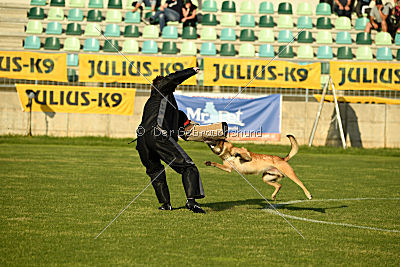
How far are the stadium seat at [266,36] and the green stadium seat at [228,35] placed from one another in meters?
1.21

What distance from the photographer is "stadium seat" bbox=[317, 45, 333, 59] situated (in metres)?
27.0

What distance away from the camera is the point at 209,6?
3027 centimetres

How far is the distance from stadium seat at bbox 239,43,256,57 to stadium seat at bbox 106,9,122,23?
245 inches

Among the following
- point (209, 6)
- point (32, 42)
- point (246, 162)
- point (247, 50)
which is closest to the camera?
point (246, 162)

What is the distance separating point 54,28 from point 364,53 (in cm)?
1412

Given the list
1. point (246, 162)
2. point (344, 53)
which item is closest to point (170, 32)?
point (344, 53)

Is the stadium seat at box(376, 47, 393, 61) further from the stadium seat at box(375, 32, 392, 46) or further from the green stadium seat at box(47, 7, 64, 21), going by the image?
the green stadium seat at box(47, 7, 64, 21)

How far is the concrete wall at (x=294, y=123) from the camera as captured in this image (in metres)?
23.0

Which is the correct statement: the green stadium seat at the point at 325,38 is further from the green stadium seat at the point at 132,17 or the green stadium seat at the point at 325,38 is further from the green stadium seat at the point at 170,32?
the green stadium seat at the point at 132,17

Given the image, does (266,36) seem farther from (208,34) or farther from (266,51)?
(208,34)

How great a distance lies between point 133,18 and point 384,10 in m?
11.9

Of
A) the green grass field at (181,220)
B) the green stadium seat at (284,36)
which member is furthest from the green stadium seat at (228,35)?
the green grass field at (181,220)

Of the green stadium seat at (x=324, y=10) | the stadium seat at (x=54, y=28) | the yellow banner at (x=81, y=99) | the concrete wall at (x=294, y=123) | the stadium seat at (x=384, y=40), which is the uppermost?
the green stadium seat at (x=324, y=10)

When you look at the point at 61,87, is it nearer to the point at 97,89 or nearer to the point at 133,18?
the point at 97,89
